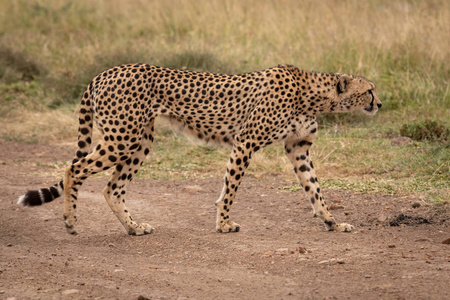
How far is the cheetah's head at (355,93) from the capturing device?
5.21 meters

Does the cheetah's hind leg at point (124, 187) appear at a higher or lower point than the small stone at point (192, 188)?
higher

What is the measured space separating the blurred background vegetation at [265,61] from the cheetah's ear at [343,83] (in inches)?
43.9

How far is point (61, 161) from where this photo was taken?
7473mm

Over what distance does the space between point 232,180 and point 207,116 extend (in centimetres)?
51

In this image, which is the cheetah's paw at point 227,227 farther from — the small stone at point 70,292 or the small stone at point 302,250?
the small stone at point 70,292

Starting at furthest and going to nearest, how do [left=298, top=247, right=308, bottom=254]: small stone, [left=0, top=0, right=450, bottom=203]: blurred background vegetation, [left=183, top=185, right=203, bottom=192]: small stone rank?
[left=0, top=0, right=450, bottom=203]: blurred background vegetation < [left=183, top=185, right=203, bottom=192]: small stone < [left=298, top=247, right=308, bottom=254]: small stone

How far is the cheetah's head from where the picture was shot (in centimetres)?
521

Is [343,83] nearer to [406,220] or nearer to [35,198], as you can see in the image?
[406,220]

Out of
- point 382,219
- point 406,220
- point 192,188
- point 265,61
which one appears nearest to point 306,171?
point 382,219

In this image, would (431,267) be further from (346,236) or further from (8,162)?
(8,162)

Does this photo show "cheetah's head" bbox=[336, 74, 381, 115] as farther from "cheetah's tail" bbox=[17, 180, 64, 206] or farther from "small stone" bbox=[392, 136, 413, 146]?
"cheetah's tail" bbox=[17, 180, 64, 206]

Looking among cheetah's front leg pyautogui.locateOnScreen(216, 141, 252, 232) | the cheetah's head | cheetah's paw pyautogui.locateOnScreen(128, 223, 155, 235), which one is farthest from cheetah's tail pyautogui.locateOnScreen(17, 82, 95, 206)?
the cheetah's head

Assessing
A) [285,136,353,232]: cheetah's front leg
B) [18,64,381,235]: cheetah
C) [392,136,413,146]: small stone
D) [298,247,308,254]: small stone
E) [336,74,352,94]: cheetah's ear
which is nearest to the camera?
[298,247,308,254]: small stone

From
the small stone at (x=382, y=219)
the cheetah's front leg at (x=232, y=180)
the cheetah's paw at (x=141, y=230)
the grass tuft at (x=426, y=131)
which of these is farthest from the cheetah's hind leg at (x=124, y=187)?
the grass tuft at (x=426, y=131)
